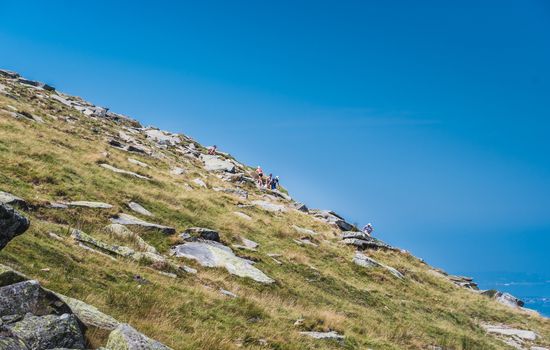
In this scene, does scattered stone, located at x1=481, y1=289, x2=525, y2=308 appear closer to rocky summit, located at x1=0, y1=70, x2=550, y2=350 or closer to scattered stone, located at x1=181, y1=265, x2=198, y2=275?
rocky summit, located at x1=0, y1=70, x2=550, y2=350

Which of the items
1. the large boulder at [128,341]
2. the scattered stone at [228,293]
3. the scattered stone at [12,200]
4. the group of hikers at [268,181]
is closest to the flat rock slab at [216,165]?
the group of hikers at [268,181]

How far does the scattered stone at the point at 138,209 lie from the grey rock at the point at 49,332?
2024cm

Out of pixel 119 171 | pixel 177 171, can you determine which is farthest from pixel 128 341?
pixel 177 171

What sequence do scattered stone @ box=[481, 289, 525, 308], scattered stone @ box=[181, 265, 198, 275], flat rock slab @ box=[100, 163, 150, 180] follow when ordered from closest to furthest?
scattered stone @ box=[181, 265, 198, 275]
flat rock slab @ box=[100, 163, 150, 180]
scattered stone @ box=[481, 289, 525, 308]

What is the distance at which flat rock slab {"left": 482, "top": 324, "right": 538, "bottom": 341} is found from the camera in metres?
31.4

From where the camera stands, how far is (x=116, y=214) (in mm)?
24094

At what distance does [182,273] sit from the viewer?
61.0 feet

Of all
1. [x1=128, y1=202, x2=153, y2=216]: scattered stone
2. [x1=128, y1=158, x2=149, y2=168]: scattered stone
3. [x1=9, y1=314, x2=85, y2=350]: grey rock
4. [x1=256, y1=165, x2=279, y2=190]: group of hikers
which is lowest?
[x1=9, y1=314, x2=85, y2=350]: grey rock

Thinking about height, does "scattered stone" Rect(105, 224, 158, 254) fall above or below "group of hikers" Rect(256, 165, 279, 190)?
below

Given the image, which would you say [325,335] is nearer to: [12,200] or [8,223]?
[8,223]

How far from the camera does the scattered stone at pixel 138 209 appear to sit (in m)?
27.4

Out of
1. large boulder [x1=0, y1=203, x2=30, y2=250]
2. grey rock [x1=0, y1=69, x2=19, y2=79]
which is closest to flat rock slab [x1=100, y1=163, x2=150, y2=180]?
large boulder [x1=0, y1=203, x2=30, y2=250]

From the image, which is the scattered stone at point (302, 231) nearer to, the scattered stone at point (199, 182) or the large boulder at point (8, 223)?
the scattered stone at point (199, 182)

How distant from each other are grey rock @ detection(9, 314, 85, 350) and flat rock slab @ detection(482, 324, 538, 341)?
30.7 meters
